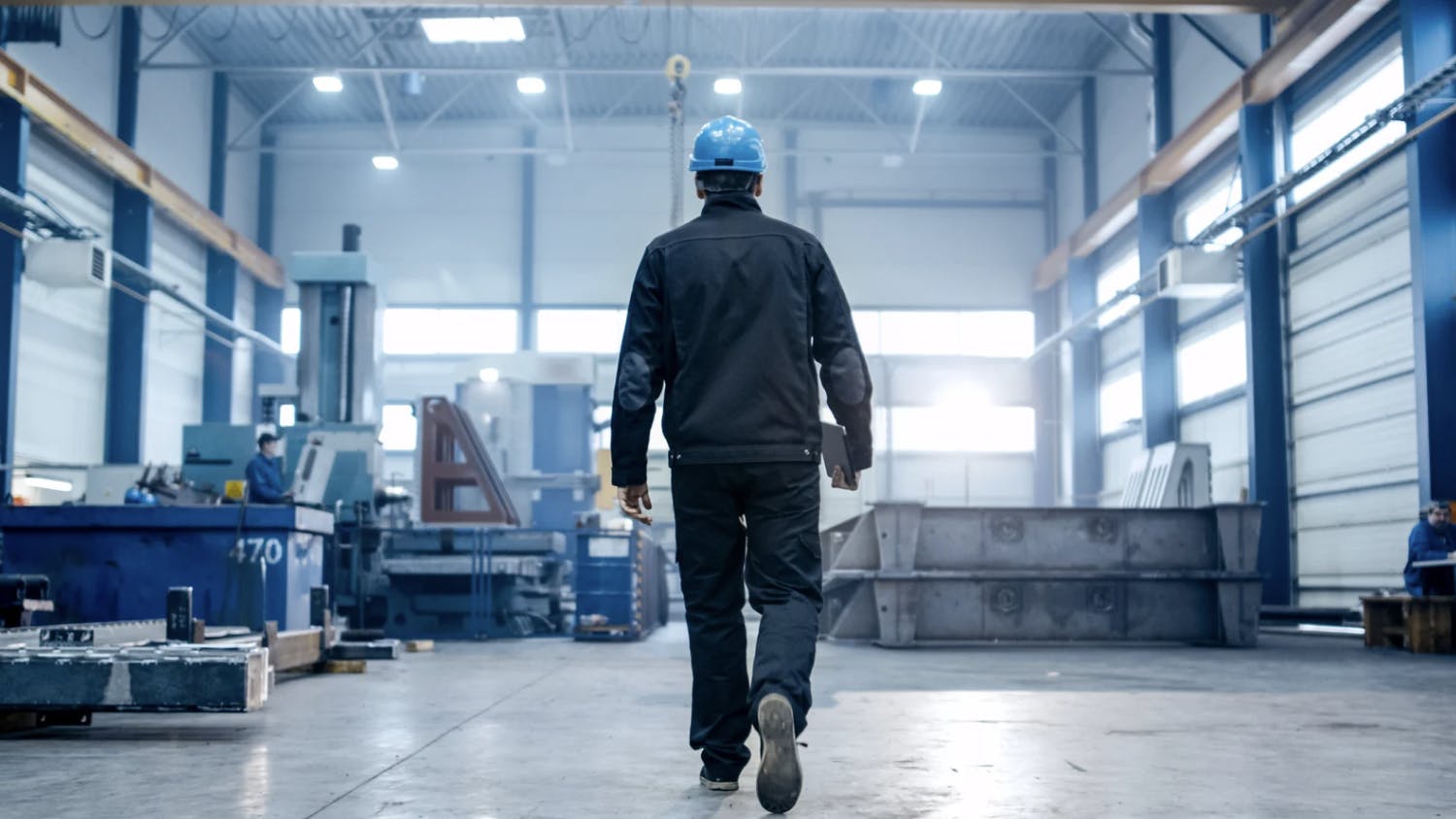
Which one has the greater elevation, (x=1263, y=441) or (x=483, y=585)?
(x=1263, y=441)

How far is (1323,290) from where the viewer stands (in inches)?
546

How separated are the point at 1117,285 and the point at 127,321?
569 inches

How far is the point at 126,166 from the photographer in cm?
1767

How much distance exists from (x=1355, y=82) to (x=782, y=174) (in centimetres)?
1206

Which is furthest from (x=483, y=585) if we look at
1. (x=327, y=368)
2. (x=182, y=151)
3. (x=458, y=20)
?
(x=182, y=151)

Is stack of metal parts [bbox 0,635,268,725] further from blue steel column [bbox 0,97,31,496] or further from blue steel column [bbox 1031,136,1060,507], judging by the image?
blue steel column [bbox 1031,136,1060,507]

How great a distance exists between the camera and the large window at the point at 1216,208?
15.7 metres

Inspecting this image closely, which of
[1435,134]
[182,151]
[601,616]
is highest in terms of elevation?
[182,151]

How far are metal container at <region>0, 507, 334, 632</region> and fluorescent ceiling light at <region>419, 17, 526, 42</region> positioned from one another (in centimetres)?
1086

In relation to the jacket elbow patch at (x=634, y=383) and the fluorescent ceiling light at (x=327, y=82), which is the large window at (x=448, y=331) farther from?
the jacket elbow patch at (x=634, y=383)

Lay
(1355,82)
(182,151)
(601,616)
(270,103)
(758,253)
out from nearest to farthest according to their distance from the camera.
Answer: (758,253), (601,616), (1355,82), (182,151), (270,103)

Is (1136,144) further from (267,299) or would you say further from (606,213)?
(267,299)

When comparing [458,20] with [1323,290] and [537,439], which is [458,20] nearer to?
[537,439]

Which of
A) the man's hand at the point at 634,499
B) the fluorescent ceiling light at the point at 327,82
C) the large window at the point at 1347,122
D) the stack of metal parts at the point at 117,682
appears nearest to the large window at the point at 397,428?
the fluorescent ceiling light at the point at 327,82
